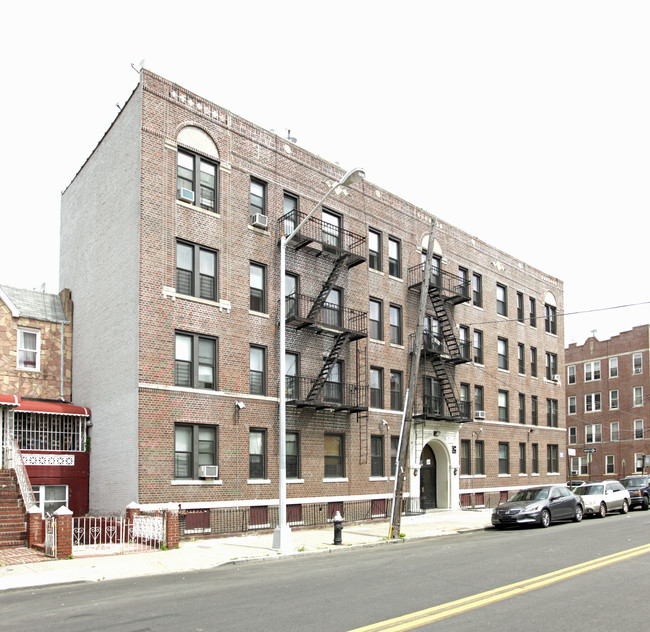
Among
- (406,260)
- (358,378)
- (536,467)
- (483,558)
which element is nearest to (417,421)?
(358,378)

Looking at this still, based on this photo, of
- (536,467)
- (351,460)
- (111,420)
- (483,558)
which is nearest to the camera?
(483,558)

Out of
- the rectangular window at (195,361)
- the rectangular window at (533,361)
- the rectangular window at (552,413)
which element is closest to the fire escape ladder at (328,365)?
the rectangular window at (195,361)

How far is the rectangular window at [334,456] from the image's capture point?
26922mm

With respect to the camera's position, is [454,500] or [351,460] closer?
[351,460]

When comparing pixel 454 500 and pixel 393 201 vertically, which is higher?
pixel 393 201

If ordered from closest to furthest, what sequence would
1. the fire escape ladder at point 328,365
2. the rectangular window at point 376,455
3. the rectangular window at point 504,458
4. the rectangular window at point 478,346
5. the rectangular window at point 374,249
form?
the fire escape ladder at point 328,365, the rectangular window at point 376,455, the rectangular window at point 374,249, the rectangular window at point 478,346, the rectangular window at point 504,458

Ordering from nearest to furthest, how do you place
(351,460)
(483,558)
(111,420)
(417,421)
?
(483,558) → (111,420) → (351,460) → (417,421)

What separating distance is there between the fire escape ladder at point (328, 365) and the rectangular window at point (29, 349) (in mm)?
9713

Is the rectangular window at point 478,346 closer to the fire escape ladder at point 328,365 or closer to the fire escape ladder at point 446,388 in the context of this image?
the fire escape ladder at point 446,388

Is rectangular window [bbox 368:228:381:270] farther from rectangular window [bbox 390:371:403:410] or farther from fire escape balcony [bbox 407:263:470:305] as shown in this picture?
rectangular window [bbox 390:371:403:410]

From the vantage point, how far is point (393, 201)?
32.0m

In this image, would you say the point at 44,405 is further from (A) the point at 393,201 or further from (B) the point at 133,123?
(A) the point at 393,201

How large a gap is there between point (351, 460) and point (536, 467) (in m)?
17.5

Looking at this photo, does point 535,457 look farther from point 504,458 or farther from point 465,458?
point 465,458
